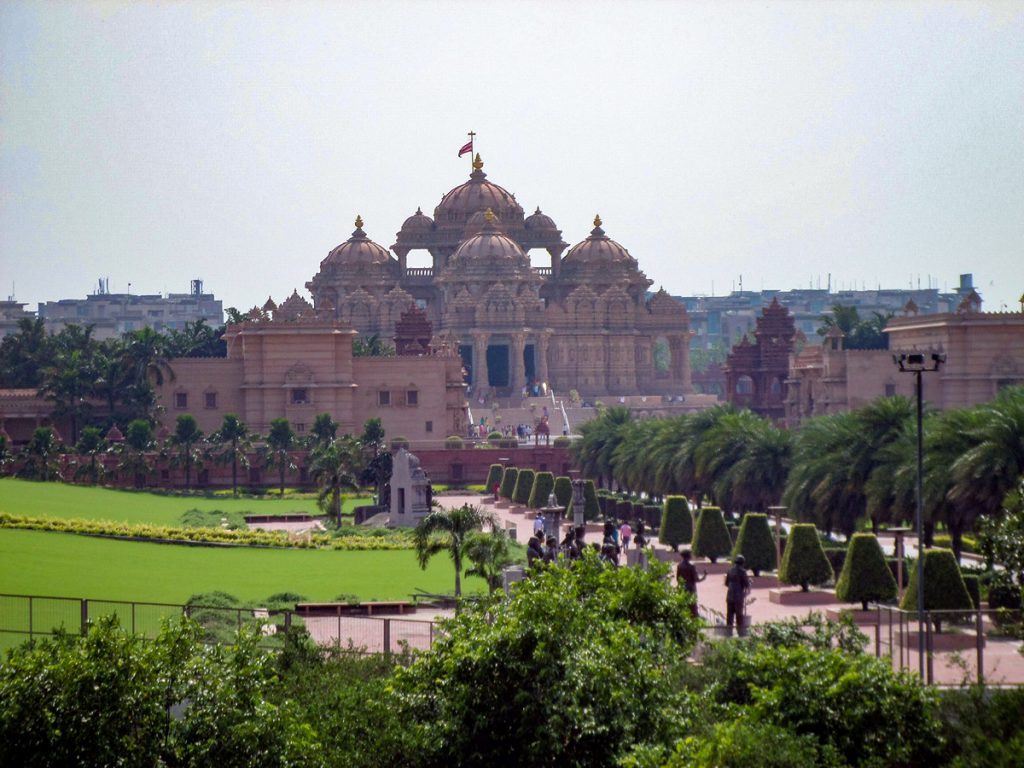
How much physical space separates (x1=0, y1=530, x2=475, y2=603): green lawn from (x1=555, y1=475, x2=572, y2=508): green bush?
12.4 meters

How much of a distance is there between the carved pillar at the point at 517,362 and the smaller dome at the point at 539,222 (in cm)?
1697

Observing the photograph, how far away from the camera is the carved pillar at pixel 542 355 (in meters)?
114

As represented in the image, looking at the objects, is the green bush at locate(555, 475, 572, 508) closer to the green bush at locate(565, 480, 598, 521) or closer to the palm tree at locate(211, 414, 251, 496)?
the green bush at locate(565, 480, 598, 521)

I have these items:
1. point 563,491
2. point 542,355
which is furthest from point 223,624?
point 542,355

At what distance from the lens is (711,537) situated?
42312 mm

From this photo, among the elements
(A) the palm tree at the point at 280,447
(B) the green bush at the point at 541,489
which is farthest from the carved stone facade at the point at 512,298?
(B) the green bush at the point at 541,489

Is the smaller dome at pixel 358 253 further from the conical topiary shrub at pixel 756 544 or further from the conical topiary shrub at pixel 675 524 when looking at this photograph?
the conical topiary shrub at pixel 756 544

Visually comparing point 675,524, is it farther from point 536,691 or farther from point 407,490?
point 536,691

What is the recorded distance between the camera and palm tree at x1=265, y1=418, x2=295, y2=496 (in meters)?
71.8

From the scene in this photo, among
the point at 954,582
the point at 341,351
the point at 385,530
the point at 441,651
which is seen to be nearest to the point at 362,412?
the point at 341,351

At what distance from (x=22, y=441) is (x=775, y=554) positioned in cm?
4831

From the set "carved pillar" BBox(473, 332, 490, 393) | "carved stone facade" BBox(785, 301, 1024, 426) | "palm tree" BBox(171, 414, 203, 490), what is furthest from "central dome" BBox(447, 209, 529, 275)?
"palm tree" BBox(171, 414, 203, 490)

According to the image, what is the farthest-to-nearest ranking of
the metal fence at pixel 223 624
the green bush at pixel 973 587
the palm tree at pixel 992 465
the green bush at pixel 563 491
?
1. the green bush at pixel 563 491
2. the palm tree at pixel 992 465
3. the green bush at pixel 973 587
4. the metal fence at pixel 223 624

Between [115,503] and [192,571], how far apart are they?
19824mm
